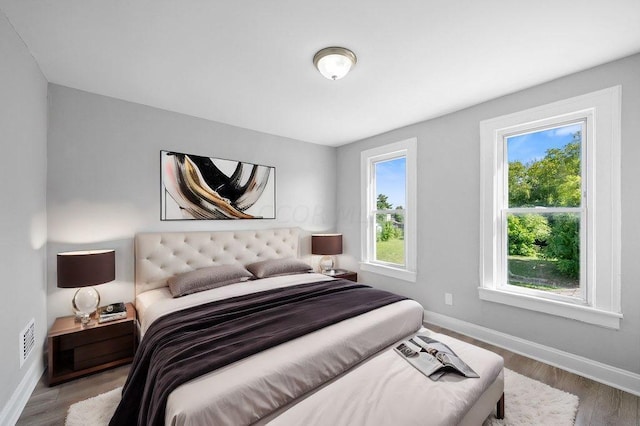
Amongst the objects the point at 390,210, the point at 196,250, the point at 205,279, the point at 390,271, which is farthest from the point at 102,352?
the point at 390,210

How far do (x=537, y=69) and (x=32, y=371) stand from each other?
4.57m

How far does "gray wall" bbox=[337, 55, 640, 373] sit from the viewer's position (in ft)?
6.72

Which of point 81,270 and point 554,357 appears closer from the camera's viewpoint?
point 81,270

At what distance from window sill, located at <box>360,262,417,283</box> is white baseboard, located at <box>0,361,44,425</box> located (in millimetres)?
3522

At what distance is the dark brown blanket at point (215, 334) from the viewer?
1.38 metres

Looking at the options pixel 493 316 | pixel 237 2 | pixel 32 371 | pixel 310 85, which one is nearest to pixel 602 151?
pixel 493 316

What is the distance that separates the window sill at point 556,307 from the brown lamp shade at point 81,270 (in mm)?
3560

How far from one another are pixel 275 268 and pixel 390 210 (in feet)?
5.97

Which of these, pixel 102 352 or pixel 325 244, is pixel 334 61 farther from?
pixel 102 352

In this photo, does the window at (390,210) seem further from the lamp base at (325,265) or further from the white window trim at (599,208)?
the white window trim at (599,208)

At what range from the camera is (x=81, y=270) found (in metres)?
2.19

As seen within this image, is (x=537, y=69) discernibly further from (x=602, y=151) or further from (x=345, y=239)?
(x=345, y=239)

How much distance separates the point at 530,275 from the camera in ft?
8.83

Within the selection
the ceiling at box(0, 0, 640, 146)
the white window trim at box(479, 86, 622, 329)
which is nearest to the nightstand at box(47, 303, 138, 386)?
the ceiling at box(0, 0, 640, 146)
